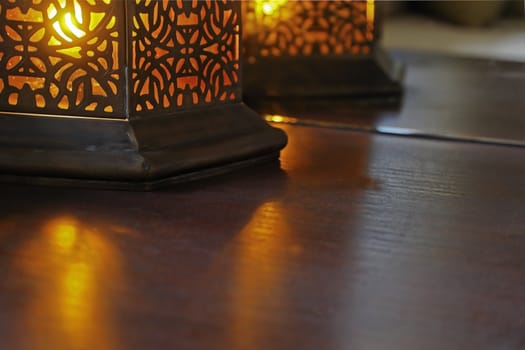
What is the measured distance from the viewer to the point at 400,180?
3.39ft

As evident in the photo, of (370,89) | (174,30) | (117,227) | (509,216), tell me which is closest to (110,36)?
(174,30)

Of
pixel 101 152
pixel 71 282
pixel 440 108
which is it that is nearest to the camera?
pixel 71 282

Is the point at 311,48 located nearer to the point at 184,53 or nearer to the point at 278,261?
the point at 184,53

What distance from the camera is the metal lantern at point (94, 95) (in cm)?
95

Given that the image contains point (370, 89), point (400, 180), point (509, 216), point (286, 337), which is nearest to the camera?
point (286, 337)

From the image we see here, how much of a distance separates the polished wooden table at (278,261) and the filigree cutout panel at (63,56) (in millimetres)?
93

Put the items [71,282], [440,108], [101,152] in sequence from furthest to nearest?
[440,108] → [101,152] → [71,282]

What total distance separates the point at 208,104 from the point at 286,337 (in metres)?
0.49

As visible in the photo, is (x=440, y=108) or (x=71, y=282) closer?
(x=71, y=282)

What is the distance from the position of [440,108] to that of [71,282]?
3.02ft

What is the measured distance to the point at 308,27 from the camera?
1.57 metres

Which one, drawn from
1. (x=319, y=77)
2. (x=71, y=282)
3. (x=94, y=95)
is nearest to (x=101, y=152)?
(x=94, y=95)

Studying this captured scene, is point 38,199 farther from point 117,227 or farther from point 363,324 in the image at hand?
point 363,324

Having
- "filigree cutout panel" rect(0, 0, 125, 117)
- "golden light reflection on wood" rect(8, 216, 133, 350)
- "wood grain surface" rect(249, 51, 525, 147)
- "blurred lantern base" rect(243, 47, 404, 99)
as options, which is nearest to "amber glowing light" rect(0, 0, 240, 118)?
A: "filigree cutout panel" rect(0, 0, 125, 117)
